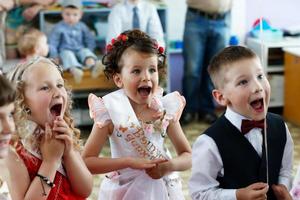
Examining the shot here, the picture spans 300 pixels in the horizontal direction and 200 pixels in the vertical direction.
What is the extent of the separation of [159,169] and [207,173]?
255 mm

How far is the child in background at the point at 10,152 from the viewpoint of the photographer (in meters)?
1.39

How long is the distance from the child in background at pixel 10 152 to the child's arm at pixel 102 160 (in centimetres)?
29

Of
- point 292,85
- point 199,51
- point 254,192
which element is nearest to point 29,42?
point 199,51

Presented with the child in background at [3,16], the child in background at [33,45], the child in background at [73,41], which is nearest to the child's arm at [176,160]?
the child in background at [33,45]

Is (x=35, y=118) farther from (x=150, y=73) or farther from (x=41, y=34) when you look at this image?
(x=41, y=34)

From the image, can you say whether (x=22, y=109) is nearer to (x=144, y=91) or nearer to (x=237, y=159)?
(x=144, y=91)

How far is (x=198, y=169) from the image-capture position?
1.85 metres

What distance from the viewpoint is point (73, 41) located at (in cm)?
486

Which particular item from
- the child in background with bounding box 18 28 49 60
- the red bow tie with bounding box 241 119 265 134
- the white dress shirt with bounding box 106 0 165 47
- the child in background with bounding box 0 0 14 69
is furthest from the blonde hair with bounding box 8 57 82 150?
the child in background with bounding box 0 0 14 69

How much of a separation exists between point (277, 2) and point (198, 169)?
13.4ft

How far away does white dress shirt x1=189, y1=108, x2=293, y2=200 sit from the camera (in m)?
1.83

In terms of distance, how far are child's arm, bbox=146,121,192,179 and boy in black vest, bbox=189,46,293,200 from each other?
18 centimetres

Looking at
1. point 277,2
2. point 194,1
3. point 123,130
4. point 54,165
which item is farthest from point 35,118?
point 277,2

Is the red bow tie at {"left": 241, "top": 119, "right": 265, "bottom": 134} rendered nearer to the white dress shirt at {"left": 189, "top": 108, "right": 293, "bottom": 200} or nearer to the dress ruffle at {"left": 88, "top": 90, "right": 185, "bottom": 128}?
the white dress shirt at {"left": 189, "top": 108, "right": 293, "bottom": 200}
